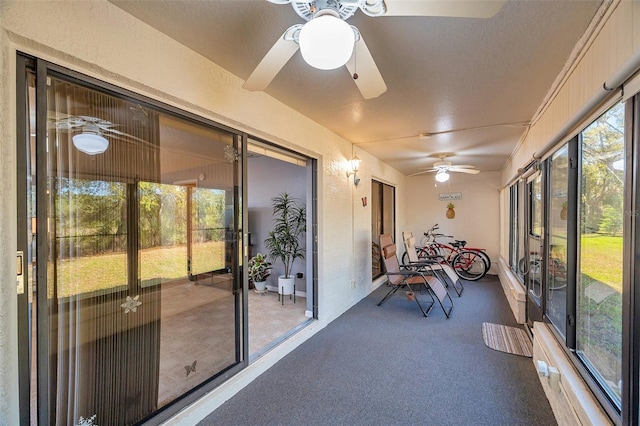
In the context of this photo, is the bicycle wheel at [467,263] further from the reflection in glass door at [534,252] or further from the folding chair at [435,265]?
the reflection in glass door at [534,252]

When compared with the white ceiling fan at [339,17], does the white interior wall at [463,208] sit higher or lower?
lower

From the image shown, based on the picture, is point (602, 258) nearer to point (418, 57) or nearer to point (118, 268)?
point (418, 57)

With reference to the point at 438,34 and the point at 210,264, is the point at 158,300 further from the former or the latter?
the point at 438,34

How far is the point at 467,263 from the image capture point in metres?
6.13

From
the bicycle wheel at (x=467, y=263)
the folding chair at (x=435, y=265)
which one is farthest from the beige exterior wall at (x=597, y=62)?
the bicycle wheel at (x=467, y=263)

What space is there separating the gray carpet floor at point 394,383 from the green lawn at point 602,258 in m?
1.05

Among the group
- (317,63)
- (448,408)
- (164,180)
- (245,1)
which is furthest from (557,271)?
(164,180)

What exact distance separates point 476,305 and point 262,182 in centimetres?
409

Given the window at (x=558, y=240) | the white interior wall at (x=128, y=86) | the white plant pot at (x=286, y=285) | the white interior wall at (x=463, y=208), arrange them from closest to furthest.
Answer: the white interior wall at (x=128, y=86) < the window at (x=558, y=240) < the white plant pot at (x=286, y=285) < the white interior wall at (x=463, y=208)

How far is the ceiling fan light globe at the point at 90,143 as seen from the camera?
54.5 inches

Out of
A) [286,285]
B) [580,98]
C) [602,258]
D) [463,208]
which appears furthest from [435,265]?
[580,98]

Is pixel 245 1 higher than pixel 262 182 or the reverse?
higher

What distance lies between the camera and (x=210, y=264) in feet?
6.94

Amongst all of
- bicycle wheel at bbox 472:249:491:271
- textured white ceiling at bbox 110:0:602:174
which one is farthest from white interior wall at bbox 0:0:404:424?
bicycle wheel at bbox 472:249:491:271
